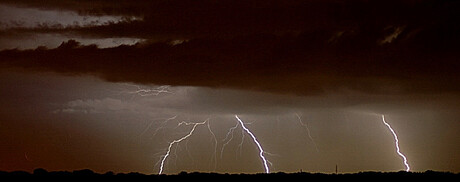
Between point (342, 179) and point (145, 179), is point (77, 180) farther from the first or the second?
point (342, 179)

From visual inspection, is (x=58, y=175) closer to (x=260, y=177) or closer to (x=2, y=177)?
(x=2, y=177)

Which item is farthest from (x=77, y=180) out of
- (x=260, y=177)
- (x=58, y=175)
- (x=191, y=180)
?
(x=260, y=177)

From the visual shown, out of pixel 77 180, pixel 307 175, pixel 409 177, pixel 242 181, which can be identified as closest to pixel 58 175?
pixel 77 180

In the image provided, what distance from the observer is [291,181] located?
122ft

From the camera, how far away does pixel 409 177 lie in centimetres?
3822

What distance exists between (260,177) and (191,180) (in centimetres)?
283

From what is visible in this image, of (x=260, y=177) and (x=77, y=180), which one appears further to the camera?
(x=260, y=177)

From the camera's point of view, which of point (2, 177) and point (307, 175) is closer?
point (2, 177)

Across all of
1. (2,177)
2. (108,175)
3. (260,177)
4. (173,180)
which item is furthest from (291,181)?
(2,177)

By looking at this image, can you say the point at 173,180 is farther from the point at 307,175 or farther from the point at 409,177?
the point at 409,177

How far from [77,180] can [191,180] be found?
3.96 meters

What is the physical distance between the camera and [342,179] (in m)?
37.6

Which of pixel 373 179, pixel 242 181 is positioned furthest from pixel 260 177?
pixel 373 179

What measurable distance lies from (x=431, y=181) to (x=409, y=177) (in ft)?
5.02
